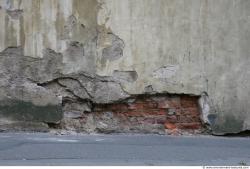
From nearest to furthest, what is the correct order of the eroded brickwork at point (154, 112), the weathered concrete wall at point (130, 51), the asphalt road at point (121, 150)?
the asphalt road at point (121, 150) < the weathered concrete wall at point (130, 51) < the eroded brickwork at point (154, 112)

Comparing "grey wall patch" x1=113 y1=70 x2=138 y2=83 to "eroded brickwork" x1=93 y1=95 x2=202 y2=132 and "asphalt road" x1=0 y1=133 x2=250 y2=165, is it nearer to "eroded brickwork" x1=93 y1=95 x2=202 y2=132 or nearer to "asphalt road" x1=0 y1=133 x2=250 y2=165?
"eroded brickwork" x1=93 y1=95 x2=202 y2=132

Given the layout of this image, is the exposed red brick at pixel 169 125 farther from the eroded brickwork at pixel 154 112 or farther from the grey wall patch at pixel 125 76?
the grey wall patch at pixel 125 76

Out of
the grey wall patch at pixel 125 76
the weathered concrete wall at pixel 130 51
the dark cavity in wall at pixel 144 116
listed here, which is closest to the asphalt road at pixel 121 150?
the dark cavity in wall at pixel 144 116

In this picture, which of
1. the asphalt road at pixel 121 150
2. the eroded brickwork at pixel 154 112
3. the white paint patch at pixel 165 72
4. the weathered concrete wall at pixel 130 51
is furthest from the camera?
the eroded brickwork at pixel 154 112

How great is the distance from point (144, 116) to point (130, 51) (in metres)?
1.06

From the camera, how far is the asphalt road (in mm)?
6551

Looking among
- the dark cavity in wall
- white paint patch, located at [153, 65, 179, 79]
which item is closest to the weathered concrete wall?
white paint patch, located at [153, 65, 179, 79]

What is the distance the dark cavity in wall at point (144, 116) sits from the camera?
864 centimetres

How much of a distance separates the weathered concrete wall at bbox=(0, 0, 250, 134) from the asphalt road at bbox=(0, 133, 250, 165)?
1.92 ft

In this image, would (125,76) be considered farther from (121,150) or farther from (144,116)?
(121,150)

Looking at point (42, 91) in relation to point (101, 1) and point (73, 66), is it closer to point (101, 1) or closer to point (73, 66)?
→ point (73, 66)

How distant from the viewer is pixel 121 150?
23.8 ft

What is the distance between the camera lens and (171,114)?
8727 millimetres

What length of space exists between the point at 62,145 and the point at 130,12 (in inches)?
94.8
